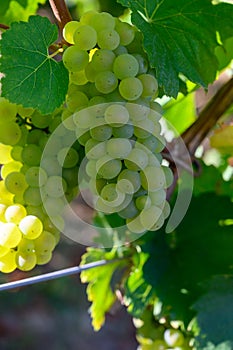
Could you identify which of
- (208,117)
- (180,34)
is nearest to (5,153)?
(180,34)

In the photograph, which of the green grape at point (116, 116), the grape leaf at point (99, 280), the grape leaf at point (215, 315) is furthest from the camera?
the grape leaf at point (99, 280)

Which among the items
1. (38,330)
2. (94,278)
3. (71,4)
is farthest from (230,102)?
(38,330)

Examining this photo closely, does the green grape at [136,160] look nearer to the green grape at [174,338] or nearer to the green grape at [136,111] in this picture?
the green grape at [136,111]

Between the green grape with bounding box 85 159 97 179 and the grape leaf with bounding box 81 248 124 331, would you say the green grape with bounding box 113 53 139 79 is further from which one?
the grape leaf with bounding box 81 248 124 331

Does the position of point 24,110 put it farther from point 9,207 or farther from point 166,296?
point 166,296

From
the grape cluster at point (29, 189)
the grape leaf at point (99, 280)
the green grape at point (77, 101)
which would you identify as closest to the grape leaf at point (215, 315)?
the grape leaf at point (99, 280)
